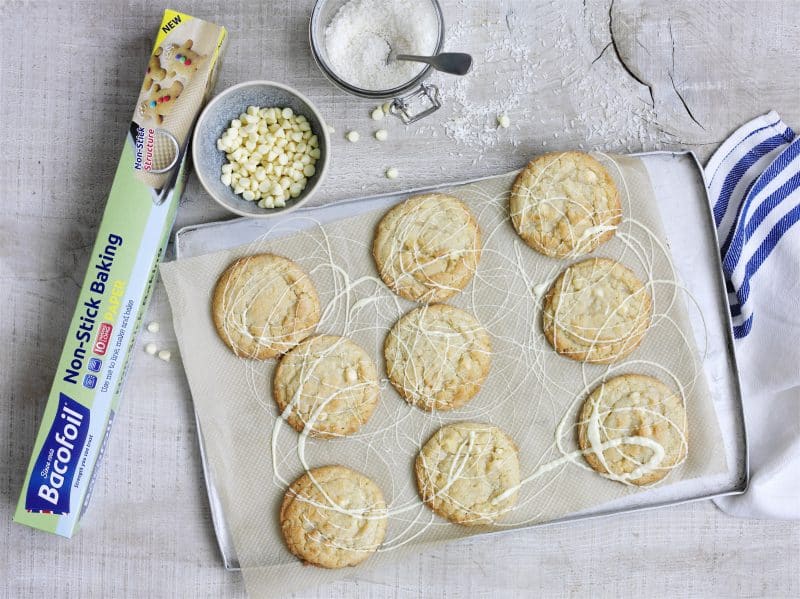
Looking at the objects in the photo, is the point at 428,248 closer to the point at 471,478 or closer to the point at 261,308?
the point at 261,308

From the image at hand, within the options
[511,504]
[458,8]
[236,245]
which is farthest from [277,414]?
[458,8]

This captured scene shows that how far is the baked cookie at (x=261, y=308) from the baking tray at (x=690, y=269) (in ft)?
0.28

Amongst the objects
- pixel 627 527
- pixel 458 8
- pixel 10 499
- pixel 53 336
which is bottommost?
pixel 10 499

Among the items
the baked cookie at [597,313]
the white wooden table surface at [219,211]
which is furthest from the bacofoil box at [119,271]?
the baked cookie at [597,313]

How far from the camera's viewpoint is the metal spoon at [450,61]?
53.7 inches

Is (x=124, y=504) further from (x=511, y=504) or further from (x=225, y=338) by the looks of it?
(x=511, y=504)

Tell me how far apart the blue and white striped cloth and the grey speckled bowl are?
2.82 feet

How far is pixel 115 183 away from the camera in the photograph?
1439 millimetres

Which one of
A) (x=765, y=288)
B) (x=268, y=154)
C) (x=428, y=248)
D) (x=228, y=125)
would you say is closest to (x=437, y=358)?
(x=428, y=248)

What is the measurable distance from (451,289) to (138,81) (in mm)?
816

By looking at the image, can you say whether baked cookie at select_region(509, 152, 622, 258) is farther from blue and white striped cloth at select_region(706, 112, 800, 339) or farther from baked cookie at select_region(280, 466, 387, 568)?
baked cookie at select_region(280, 466, 387, 568)

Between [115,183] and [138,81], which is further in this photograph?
[138,81]

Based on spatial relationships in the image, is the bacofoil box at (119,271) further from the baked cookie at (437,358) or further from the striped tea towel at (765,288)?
the striped tea towel at (765,288)

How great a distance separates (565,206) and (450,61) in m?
0.37
